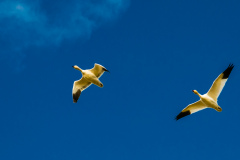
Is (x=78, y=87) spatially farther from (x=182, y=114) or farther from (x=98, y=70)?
(x=182, y=114)

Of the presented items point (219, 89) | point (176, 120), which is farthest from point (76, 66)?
point (219, 89)

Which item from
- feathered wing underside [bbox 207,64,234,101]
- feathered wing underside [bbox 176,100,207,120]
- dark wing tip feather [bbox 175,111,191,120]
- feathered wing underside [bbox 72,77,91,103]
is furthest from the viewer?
feathered wing underside [bbox 72,77,91,103]

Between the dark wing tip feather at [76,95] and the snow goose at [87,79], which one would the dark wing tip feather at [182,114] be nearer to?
the snow goose at [87,79]

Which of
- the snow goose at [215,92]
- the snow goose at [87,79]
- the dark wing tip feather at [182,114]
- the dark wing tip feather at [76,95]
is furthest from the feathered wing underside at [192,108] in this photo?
the dark wing tip feather at [76,95]

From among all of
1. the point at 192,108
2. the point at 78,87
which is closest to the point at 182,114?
the point at 192,108

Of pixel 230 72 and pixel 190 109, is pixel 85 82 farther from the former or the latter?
pixel 230 72

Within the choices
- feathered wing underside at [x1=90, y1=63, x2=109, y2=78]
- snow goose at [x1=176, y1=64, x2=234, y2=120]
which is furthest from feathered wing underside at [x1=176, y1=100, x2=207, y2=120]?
feathered wing underside at [x1=90, y1=63, x2=109, y2=78]

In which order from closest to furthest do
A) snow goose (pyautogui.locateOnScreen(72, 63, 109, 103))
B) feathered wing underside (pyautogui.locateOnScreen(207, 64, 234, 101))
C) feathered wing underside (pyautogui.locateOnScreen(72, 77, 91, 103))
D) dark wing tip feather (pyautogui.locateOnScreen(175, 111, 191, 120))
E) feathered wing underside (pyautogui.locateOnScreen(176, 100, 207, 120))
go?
feathered wing underside (pyautogui.locateOnScreen(207, 64, 234, 101))
snow goose (pyautogui.locateOnScreen(72, 63, 109, 103))
feathered wing underside (pyautogui.locateOnScreen(176, 100, 207, 120))
dark wing tip feather (pyautogui.locateOnScreen(175, 111, 191, 120))
feathered wing underside (pyautogui.locateOnScreen(72, 77, 91, 103))

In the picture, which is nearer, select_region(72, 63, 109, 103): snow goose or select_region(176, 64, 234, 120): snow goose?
select_region(176, 64, 234, 120): snow goose

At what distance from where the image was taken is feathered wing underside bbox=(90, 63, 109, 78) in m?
29.7

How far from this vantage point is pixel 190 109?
30.5 m

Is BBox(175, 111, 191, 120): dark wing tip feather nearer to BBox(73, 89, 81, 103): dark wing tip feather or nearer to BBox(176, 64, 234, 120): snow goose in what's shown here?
BBox(176, 64, 234, 120): snow goose

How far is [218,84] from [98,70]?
8.06 metres

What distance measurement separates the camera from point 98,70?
1177 inches
